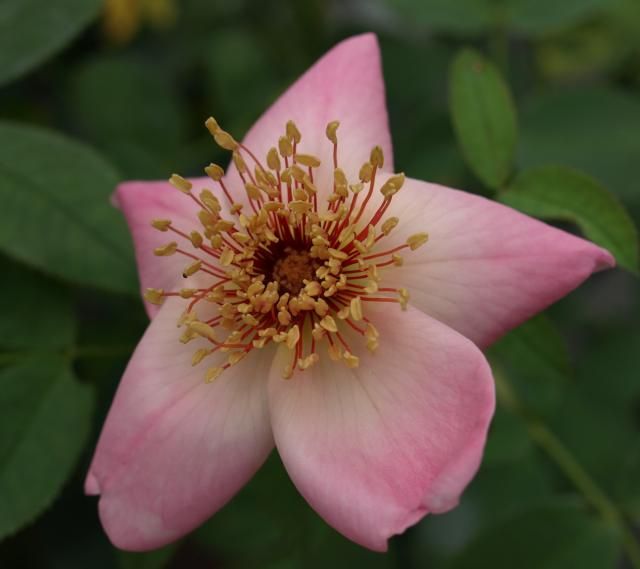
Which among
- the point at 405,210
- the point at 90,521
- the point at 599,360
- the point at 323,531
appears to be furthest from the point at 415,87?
the point at 90,521

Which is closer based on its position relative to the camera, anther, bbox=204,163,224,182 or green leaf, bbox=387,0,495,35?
anther, bbox=204,163,224,182

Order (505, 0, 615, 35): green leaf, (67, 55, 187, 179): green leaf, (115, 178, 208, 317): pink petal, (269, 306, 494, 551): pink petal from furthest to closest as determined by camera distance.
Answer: (67, 55, 187, 179): green leaf
(505, 0, 615, 35): green leaf
(115, 178, 208, 317): pink petal
(269, 306, 494, 551): pink petal

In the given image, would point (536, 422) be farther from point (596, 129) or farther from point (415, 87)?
point (415, 87)

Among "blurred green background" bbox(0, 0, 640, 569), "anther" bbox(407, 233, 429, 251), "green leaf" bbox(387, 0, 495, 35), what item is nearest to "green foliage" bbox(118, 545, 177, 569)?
"blurred green background" bbox(0, 0, 640, 569)

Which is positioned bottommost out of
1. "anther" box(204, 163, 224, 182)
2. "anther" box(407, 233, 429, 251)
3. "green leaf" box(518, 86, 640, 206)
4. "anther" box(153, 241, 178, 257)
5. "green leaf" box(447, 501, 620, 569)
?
"green leaf" box(447, 501, 620, 569)

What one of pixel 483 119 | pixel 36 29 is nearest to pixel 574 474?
pixel 483 119

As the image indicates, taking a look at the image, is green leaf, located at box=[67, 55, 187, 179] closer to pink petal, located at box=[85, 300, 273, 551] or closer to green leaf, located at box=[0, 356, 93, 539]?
green leaf, located at box=[0, 356, 93, 539]
